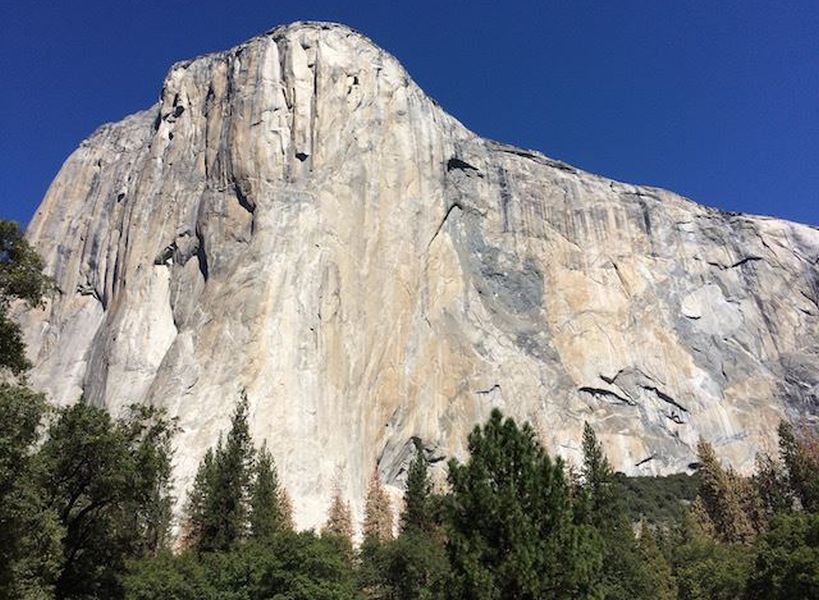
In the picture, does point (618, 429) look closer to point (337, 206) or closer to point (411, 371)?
point (411, 371)

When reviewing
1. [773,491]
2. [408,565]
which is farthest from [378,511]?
[773,491]

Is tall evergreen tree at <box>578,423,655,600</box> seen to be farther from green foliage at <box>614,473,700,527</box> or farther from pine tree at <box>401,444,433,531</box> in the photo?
green foliage at <box>614,473,700,527</box>

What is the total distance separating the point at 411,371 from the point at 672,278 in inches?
1501

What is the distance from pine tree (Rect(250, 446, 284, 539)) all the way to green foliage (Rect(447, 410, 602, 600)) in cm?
2215

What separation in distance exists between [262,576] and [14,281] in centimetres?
1428

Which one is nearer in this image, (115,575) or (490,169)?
(115,575)


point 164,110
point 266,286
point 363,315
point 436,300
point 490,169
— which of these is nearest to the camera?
point 266,286

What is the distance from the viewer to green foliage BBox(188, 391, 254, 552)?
34312 mm

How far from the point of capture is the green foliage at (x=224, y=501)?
34312 mm

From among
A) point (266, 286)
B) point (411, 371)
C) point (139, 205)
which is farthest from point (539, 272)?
point (139, 205)

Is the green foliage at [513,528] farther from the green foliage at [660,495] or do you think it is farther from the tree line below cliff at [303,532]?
the green foliage at [660,495]

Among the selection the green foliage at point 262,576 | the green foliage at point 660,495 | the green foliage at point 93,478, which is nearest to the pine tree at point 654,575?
the green foliage at point 262,576

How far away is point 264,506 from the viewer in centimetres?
3725

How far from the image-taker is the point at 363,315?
61562mm
